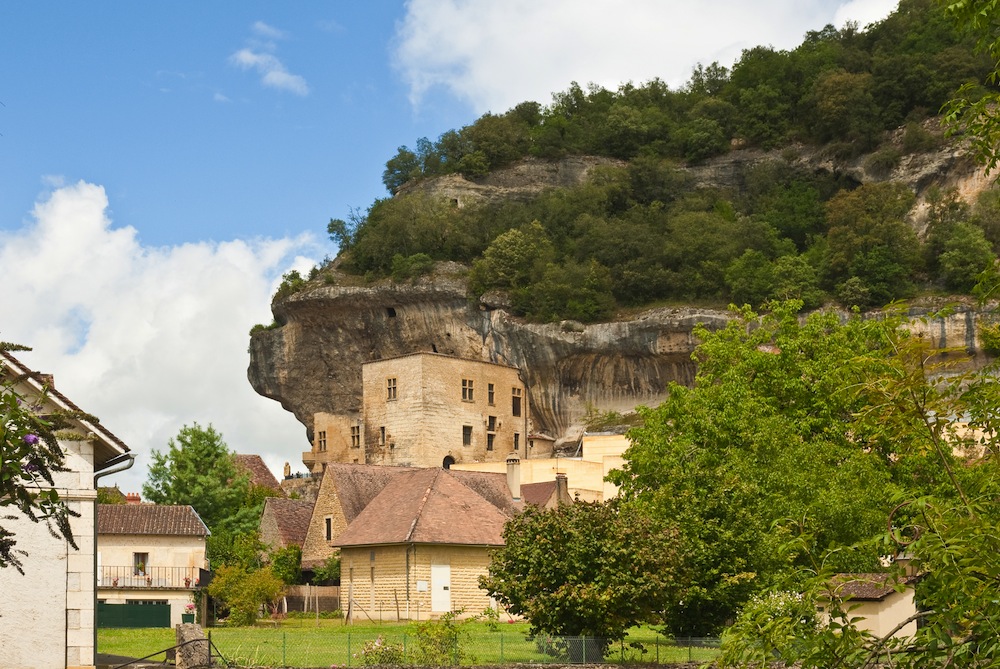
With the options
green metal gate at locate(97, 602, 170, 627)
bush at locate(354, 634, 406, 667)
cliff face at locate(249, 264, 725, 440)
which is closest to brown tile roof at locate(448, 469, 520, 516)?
green metal gate at locate(97, 602, 170, 627)

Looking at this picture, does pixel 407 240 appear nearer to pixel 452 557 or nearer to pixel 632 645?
pixel 452 557

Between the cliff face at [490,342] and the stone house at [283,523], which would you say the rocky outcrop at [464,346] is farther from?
the stone house at [283,523]

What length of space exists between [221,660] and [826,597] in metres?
12.3

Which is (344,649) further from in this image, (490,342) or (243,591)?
(490,342)

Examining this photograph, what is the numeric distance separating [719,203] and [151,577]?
58.7m

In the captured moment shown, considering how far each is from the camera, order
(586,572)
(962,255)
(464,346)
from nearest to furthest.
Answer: (586,572) < (962,255) < (464,346)

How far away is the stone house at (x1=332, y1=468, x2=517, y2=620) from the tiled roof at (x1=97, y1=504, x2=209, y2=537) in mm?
5731

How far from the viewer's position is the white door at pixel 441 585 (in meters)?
41.9

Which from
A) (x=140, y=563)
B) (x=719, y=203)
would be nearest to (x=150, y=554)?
(x=140, y=563)

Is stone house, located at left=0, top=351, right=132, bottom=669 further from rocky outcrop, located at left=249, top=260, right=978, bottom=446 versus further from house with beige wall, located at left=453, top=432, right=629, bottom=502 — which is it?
rocky outcrop, located at left=249, top=260, right=978, bottom=446

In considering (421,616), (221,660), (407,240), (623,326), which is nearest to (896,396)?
(221,660)

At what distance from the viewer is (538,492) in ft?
184

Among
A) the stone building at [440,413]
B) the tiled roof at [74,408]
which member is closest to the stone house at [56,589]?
the tiled roof at [74,408]

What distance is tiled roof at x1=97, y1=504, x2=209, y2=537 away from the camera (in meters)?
46.4
